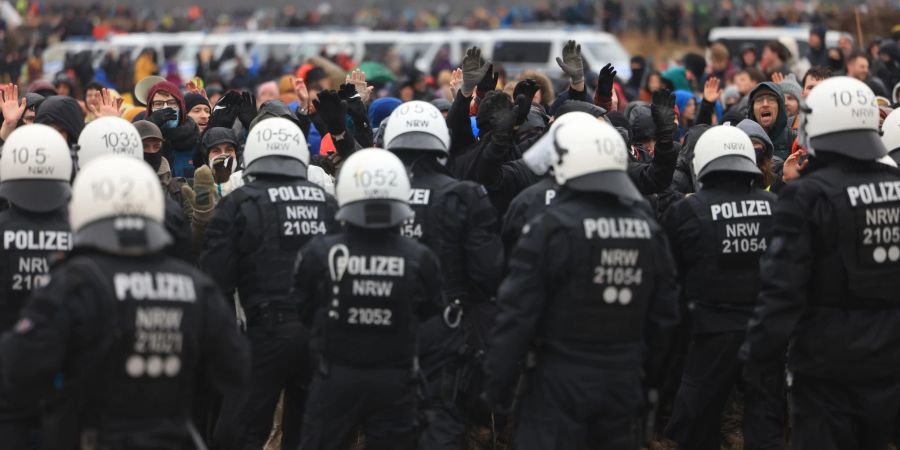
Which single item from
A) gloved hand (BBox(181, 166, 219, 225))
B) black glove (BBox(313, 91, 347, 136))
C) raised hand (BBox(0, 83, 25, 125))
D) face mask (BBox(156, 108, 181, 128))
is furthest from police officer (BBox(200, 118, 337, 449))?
face mask (BBox(156, 108, 181, 128))

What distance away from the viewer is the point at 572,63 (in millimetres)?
10039

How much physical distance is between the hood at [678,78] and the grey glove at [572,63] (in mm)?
6947

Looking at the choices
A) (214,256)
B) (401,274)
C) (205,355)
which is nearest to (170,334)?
(205,355)

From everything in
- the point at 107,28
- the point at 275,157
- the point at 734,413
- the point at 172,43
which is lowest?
the point at 734,413

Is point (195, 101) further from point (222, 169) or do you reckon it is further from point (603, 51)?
point (603, 51)

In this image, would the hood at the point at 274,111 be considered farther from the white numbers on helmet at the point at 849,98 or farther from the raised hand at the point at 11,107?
the white numbers on helmet at the point at 849,98

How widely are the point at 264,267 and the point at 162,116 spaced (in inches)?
114

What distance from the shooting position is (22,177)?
7.22m

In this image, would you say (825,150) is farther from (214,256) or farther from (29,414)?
(29,414)

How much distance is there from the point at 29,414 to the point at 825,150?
3906 mm

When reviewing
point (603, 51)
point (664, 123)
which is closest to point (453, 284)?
point (664, 123)

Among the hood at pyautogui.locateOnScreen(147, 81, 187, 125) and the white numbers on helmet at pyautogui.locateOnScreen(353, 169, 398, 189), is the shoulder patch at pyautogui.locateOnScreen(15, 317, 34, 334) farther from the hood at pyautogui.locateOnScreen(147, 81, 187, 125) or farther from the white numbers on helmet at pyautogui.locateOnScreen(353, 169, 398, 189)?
the hood at pyautogui.locateOnScreen(147, 81, 187, 125)

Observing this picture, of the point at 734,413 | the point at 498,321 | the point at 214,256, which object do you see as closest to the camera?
the point at 498,321

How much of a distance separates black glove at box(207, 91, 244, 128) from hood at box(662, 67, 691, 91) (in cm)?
728
